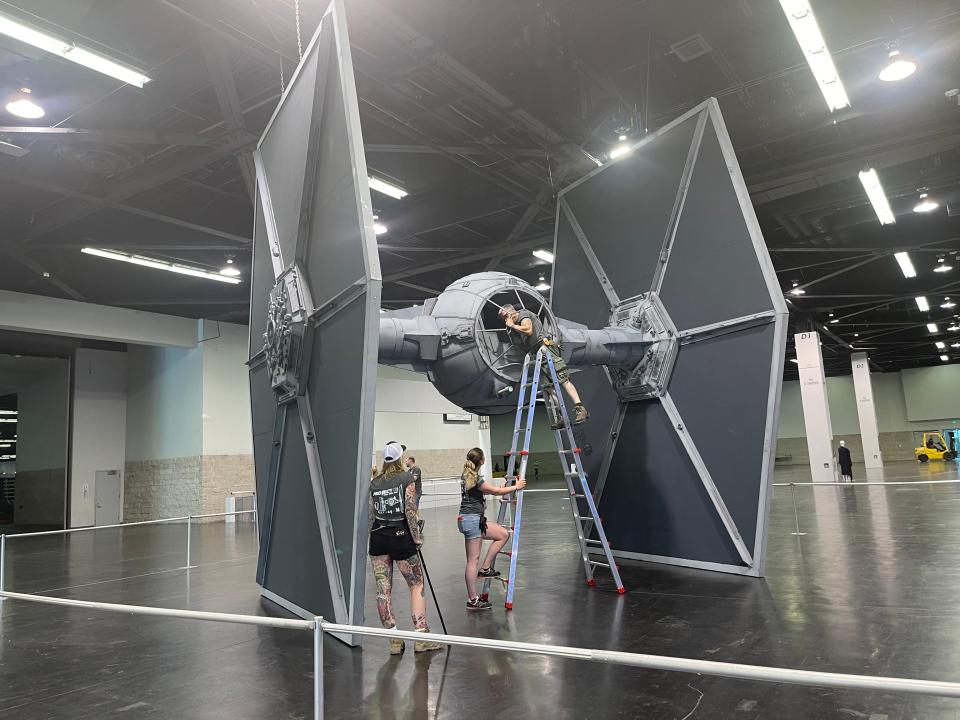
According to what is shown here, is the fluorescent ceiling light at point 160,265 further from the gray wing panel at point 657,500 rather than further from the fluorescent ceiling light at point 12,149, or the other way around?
the gray wing panel at point 657,500

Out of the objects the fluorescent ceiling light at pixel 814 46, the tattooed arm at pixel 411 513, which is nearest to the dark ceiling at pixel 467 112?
Answer: the fluorescent ceiling light at pixel 814 46

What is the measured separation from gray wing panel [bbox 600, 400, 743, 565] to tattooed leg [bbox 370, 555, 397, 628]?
16.9ft

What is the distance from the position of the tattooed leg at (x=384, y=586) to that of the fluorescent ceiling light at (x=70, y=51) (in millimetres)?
8076

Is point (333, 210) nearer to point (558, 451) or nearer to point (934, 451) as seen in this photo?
point (558, 451)

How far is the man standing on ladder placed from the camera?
8.49 m

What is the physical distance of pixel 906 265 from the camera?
22.5 metres

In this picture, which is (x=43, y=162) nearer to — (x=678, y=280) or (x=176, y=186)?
(x=176, y=186)

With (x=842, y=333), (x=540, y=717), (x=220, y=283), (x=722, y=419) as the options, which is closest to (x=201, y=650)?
(x=540, y=717)

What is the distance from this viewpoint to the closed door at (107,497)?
25641 mm

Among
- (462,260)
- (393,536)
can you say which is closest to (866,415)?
(462,260)

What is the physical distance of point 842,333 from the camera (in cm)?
3625

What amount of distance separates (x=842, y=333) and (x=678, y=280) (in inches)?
1249

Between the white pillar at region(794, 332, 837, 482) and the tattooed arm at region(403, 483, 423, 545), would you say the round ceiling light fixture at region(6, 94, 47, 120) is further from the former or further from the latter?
the white pillar at region(794, 332, 837, 482)

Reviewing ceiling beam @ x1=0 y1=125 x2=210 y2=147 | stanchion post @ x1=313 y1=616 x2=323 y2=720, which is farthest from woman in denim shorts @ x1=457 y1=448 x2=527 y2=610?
ceiling beam @ x1=0 y1=125 x2=210 y2=147
